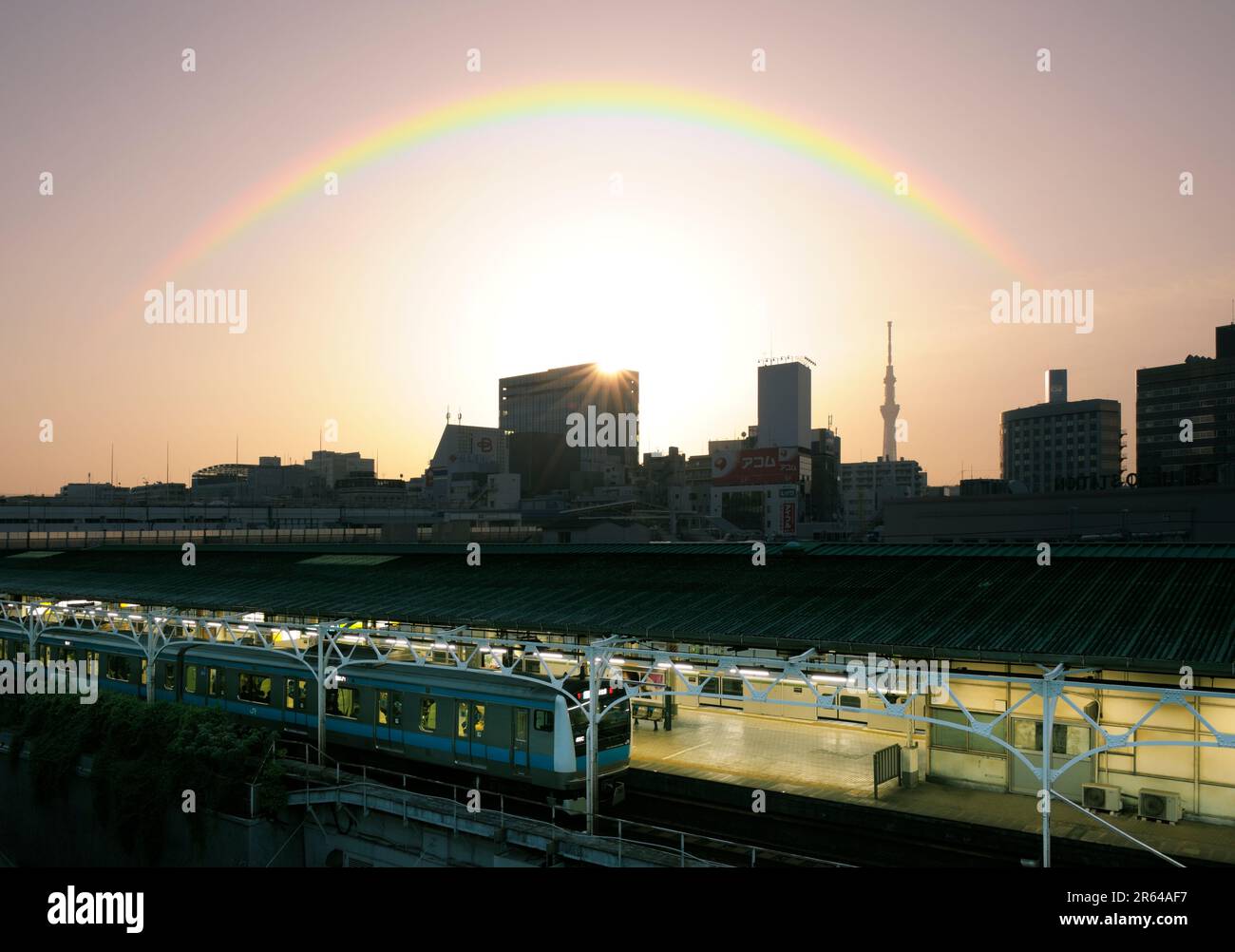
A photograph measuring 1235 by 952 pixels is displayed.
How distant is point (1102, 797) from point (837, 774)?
6709 millimetres

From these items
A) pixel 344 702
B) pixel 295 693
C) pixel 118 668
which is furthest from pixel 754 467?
pixel 344 702

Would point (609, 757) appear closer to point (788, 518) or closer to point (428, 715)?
point (428, 715)

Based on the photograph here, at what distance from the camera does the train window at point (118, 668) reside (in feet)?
110

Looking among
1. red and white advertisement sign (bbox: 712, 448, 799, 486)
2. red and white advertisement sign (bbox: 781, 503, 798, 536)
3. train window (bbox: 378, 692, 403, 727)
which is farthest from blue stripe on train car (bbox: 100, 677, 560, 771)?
red and white advertisement sign (bbox: 712, 448, 799, 486)

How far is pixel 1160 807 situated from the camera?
21.0m

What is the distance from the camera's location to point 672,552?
33000 millimetres

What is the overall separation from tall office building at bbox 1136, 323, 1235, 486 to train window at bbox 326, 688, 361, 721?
534ft

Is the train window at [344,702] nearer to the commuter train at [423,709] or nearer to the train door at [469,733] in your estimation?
the commuter train at [423,709]

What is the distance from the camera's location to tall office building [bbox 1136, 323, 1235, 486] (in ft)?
526

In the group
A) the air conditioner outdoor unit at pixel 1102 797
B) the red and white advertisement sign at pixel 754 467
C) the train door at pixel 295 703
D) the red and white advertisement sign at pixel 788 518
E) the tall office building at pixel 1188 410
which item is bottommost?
the air conditioner outdoor unit at pixel 1102 797

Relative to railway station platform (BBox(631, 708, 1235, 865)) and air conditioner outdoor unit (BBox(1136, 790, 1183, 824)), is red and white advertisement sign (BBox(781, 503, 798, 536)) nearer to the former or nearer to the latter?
railway station platform (BBox(631, 708, 1235, 865))

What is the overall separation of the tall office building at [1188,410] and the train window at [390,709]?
16256cm

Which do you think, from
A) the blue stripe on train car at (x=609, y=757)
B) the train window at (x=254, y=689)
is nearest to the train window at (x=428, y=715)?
the blue stripe on train car at (x=609, y=757)
